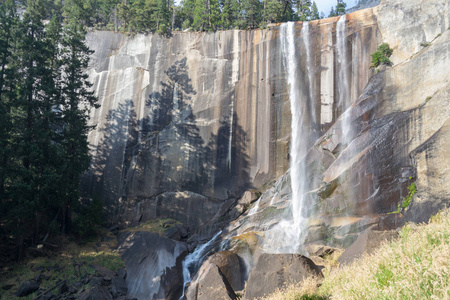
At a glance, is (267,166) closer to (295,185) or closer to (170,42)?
(295,185)

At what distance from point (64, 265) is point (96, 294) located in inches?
216

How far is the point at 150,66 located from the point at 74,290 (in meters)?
21.4

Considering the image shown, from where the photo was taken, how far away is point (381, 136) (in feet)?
57.3

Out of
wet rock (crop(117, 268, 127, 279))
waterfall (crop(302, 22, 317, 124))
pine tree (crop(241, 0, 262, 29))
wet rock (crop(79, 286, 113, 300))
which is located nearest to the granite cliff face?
waterfall (crop(302, 22, 317, 124))

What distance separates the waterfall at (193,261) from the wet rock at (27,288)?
7761mm

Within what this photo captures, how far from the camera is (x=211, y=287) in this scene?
12852 mm

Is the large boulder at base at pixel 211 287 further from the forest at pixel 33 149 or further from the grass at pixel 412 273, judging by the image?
the forest at pixel 33 149

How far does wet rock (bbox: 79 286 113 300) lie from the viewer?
48.4 feet

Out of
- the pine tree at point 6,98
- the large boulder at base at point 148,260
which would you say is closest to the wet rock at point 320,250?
the large boulder at base at point 148,260

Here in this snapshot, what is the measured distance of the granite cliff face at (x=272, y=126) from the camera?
16.8 m

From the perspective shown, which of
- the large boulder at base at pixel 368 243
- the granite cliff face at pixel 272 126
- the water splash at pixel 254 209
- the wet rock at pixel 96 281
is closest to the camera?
the large boulder at base at pixel 368 243

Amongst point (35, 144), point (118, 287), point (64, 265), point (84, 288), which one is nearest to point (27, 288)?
point (84, 288)

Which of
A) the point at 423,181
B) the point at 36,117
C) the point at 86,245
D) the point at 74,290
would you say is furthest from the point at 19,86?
the point at 423,181

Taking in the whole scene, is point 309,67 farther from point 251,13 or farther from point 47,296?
point 47,296
